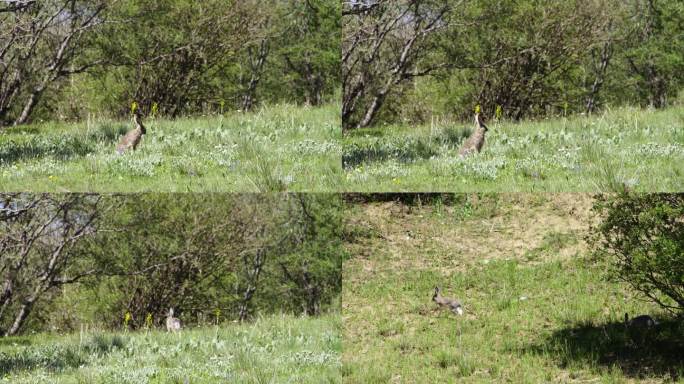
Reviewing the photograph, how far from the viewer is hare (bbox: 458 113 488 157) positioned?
1189cm

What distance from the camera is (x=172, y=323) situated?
1216cm

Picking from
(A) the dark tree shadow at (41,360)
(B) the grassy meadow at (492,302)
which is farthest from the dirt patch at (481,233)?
(A) the dark tree shadow at (41,360)

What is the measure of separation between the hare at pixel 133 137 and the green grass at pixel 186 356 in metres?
2.66

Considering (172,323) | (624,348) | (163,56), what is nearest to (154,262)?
(172,323)

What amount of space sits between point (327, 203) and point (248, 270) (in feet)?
4.97

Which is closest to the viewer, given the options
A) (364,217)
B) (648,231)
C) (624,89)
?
(648,231)

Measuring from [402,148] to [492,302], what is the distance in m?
3.10

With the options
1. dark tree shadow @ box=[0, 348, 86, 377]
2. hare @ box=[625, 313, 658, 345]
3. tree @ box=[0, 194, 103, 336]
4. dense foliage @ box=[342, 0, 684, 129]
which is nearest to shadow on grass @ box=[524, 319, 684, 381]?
hare @ box=[625, 313, 658, 345]

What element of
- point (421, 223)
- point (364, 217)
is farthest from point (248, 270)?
point (421, 223)

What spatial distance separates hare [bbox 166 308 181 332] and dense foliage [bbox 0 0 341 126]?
2.87 metres

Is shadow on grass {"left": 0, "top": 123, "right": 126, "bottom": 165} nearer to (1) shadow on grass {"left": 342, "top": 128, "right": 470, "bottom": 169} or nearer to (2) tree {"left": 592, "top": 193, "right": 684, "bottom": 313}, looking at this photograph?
(1) shadow on grass {"left": 342, "top": 128, "right": 470, "bottom": 169}

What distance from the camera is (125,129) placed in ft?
38.5

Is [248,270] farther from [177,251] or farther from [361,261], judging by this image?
[361,261]

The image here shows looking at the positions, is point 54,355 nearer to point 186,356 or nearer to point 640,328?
point 186,356
